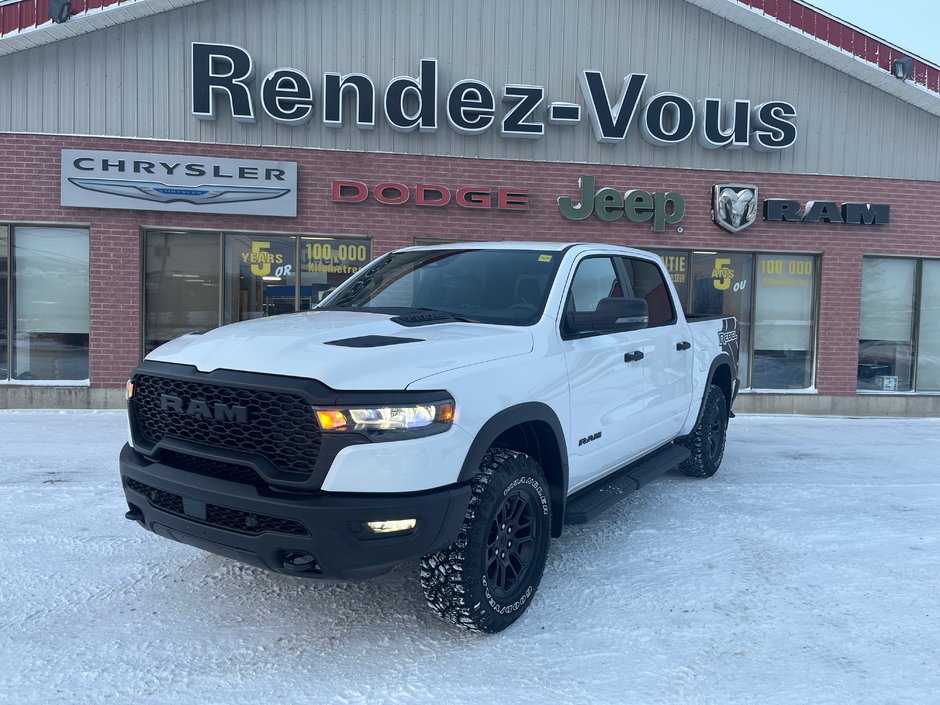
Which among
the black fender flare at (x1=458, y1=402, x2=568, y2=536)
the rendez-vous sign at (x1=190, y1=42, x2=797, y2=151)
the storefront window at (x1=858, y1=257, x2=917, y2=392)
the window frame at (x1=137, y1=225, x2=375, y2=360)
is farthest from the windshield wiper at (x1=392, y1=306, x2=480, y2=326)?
the storefront window at (x1=858, y1=257, x2=917, y2=392)

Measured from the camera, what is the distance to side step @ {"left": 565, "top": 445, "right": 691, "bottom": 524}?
13.3 ft

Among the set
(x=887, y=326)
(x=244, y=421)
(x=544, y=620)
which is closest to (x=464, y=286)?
Result: (x=244, y=421)

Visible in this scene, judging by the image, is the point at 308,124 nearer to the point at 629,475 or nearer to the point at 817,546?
the point at 629,475

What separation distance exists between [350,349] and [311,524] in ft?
2.48

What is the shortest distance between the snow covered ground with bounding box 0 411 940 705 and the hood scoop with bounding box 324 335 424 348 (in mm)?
998

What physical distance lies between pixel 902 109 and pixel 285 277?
9.89 metres

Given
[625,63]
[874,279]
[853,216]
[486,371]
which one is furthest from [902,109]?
[486,371]

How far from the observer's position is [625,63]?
1102 cm

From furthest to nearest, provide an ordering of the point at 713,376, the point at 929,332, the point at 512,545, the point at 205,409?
the point at 929,332, the point at 713,376, the point at 512,545, the point at 205,409

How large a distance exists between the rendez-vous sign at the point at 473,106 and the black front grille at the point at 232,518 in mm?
8170

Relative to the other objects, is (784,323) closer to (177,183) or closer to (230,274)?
(230,274)

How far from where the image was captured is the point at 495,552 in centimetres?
342

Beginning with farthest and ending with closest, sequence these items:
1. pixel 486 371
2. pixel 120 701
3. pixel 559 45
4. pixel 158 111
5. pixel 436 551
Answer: pixel 559 45, pixel 158 111, pixel 486 371, pixel 436 551, pixel 120 701

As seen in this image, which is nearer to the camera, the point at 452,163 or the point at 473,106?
the point at 473,106
